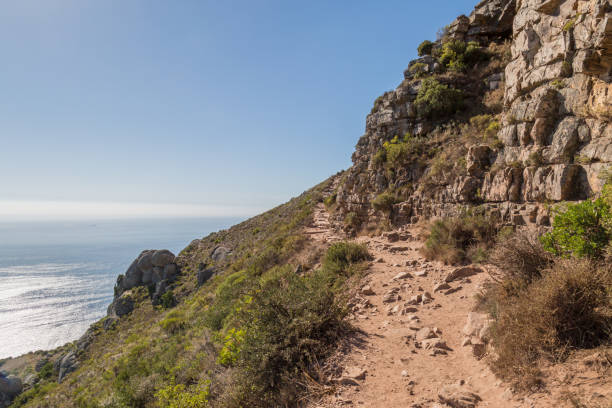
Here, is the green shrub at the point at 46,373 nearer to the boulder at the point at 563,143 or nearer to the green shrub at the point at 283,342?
the green shrub at the point at 283,342

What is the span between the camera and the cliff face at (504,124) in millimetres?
6238

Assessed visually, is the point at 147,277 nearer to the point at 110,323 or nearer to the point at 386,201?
the point at 110,323

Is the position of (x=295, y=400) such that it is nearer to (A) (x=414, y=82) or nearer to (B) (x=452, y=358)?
(B) (x=452, y=358)

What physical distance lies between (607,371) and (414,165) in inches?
409

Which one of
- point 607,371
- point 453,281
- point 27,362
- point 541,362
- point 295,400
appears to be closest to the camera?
Answer: point 607,371

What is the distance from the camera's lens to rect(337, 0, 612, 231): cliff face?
624cm

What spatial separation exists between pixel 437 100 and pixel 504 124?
15.5ft

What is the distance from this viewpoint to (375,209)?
12.9 meters

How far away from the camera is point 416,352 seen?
4.43 meters

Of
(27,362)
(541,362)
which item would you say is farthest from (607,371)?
(27,362)

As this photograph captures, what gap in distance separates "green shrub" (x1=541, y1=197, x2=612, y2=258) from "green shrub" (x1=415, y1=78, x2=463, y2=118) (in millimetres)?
9787

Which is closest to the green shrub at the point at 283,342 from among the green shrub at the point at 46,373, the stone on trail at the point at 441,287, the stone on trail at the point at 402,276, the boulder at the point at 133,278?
the stone on trail at the point at 441,287

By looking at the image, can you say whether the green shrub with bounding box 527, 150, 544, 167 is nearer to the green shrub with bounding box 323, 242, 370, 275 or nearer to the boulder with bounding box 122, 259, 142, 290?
the green shrub with bounding box 323, 242, 370, 275

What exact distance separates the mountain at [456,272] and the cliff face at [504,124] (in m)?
0.05
